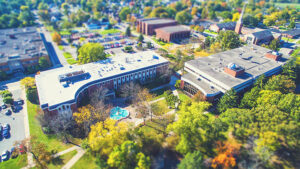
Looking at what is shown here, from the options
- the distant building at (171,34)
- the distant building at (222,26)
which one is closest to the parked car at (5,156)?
the distant building at (171,34)

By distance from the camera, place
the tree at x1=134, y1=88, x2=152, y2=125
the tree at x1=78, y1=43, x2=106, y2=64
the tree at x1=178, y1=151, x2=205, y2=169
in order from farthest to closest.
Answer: the tree at x1=78, y1=43, x2=106, y2=64 < the tree at x1=134, y1=88, x2=152, y2=125 < the tree at x1=178, y1=151, x2=205, y2=169

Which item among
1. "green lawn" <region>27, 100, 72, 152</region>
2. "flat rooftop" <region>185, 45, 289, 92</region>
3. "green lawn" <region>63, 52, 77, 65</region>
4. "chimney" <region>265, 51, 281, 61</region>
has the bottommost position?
"green lawn" <region>27, 100, 72, 152</region>

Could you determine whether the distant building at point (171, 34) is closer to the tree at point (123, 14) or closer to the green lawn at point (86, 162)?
the tree at point (123, 14)

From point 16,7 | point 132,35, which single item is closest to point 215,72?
point 132,35

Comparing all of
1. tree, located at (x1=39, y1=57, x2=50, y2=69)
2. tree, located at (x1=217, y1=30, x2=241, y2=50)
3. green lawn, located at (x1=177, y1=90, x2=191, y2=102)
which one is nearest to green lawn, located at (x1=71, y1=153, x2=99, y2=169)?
green lawn, located at (x1=177, y1=90, x2=191, y2=102)

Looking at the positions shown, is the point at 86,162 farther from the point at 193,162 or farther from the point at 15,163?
the point at 193,162

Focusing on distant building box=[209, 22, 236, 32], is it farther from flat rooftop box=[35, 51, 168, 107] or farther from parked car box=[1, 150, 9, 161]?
parked car box=[1, 150, 9, 161]
